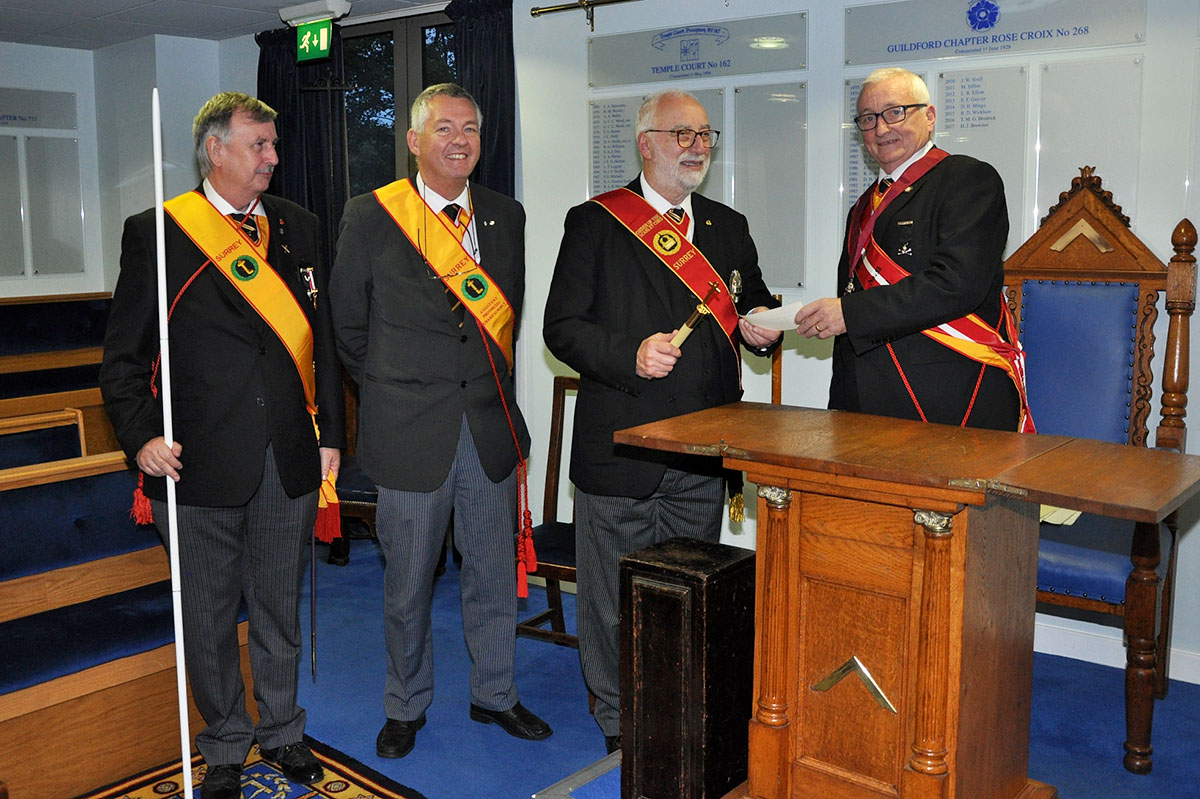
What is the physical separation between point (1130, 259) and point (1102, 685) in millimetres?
1277

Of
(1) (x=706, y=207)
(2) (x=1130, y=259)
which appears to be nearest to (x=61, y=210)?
(1) (x=706, y=207)

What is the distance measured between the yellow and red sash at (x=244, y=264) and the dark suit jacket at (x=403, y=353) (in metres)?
0.20

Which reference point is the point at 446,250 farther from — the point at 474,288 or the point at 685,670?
the point at 685,670

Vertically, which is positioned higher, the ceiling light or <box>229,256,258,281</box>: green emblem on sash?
the ceiling light

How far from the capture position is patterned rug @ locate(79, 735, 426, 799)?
2.67m

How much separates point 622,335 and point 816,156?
1.47m

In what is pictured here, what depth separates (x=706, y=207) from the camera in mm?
2822

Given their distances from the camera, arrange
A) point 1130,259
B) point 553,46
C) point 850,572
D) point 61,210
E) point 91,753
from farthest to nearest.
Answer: point 61,210
point 553,46
point 1130,259
point 91,753
point 850,572

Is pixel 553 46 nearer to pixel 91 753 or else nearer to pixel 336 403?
pixel 336 403

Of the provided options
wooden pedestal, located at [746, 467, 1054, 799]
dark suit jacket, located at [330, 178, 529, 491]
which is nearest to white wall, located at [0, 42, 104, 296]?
dark suit jacket, located at [330, 178, 529, 491]

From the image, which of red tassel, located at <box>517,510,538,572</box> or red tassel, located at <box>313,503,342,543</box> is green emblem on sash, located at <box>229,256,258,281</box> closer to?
red tassel, located at <box>313,503,342,543</box>

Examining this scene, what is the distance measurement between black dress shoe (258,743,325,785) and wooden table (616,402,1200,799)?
117 centimetres

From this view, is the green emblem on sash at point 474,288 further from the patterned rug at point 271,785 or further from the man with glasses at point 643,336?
the patterned rug at point 271,785

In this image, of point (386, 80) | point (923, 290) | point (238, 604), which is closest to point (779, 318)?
point (923, 290)
